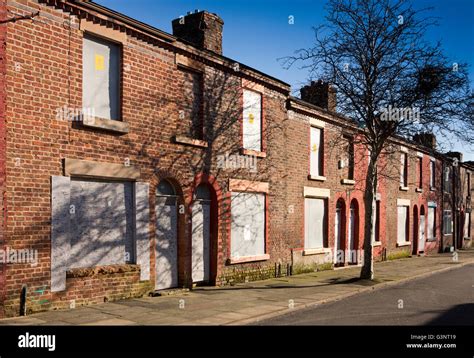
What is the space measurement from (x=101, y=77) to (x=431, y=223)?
2623 cm

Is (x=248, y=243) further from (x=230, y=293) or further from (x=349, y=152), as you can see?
(x=349, y=152)

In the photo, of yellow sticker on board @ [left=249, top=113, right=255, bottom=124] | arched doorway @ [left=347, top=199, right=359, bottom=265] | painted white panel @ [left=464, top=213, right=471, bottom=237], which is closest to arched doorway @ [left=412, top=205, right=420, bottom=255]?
arched doorway @ [left=347, top=199, right=359, bottom=265]

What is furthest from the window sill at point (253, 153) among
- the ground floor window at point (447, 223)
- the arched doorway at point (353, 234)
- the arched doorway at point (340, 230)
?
the ground floor window at point (447, 223)

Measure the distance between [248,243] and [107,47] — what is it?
7404mm

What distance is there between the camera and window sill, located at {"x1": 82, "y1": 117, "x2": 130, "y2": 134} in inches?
412

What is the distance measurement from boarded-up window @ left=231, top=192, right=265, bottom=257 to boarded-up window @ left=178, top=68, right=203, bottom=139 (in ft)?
8.21

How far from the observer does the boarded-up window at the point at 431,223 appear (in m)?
31.2

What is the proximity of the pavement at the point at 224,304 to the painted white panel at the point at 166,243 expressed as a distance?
0.58 meters

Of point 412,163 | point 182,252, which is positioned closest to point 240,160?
point 182,252

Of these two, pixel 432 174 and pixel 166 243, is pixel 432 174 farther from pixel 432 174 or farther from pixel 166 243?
pixel 166 243

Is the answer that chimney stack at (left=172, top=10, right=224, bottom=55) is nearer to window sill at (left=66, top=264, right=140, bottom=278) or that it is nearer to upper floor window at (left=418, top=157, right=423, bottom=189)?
window sill at (left=66, top=264, right=140, bottom=278)

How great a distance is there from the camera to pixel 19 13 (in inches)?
367

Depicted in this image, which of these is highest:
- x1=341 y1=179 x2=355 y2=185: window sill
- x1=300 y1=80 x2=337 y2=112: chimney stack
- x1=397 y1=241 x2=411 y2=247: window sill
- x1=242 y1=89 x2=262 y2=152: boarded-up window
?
x1=300 y1=80 x2=337 y2=112: chimney stack

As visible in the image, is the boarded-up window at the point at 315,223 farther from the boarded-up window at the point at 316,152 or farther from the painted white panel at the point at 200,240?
the painted white panel at the point at 200,240
